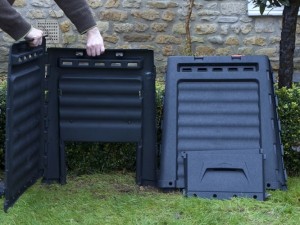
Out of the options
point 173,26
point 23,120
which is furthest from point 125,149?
point 173,26

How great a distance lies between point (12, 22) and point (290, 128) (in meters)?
2.14

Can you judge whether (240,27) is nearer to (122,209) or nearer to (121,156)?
(121,156)

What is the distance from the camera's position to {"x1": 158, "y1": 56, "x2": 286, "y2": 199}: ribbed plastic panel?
505 centimetres

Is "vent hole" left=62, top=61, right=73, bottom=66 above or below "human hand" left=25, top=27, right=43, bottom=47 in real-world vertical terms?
below

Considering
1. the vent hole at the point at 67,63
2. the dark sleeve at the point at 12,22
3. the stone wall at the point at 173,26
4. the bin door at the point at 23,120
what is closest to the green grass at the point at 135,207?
the bin door at the point at 23,120

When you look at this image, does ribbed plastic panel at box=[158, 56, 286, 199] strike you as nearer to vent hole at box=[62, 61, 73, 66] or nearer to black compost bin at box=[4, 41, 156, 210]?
black compost bin at box=[4, 41, 156, 210]

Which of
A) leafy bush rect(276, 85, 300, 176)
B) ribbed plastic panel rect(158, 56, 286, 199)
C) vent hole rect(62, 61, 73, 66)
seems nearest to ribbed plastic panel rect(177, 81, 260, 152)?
ribbed plastic panel rect(158, 56, 286, 199)

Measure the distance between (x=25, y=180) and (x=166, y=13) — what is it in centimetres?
514

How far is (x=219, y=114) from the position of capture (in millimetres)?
5145

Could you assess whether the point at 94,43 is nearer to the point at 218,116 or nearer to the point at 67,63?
the point at 67,63

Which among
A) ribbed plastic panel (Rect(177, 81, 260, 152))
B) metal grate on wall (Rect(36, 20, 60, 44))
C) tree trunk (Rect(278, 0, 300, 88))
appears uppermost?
tree trunk (Rect(278, 0, 300, 88))

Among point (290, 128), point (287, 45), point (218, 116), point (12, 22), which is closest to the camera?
point (12, 22)

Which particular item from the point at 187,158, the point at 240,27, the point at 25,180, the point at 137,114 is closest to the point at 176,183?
the point at 187,158

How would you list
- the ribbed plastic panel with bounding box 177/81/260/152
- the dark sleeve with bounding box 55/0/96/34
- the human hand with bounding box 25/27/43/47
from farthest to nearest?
the ribbed plastic panel with bounding box 177/81/260/152 < the dark sleeve with bounding box 55/0/96/34 < the human hand with bounding box 25/27/43/47
